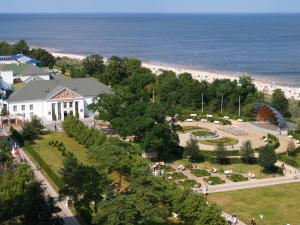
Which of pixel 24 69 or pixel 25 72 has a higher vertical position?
pixel 24 69

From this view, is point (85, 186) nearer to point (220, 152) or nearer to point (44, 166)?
point (44, 166)

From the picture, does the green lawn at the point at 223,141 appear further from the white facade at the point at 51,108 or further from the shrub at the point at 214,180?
the white facade at the point at 51,108

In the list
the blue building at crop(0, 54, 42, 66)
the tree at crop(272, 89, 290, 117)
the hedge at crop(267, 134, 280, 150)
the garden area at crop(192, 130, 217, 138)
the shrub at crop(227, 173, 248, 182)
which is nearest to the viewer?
the shrub at crop(227, 173, 248, 182)

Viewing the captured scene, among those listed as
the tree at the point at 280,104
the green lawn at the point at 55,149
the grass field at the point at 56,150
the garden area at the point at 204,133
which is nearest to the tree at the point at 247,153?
the garden area at the point at 204,133

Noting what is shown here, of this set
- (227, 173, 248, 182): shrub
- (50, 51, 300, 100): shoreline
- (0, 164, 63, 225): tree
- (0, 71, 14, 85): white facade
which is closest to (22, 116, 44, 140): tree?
(227, 173, 248, 182): shrub

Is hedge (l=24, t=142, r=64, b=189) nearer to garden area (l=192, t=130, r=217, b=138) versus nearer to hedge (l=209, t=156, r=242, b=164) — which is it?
hedge (l=209, t=156, r=242, b=164)

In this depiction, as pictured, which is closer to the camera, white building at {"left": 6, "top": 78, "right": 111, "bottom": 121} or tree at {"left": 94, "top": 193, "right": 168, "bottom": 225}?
tree at {"left": 94, "top": 193, "right": 168, "bottom": 225}

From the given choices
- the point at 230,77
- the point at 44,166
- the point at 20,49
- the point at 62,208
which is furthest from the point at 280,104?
the point at 20,49
